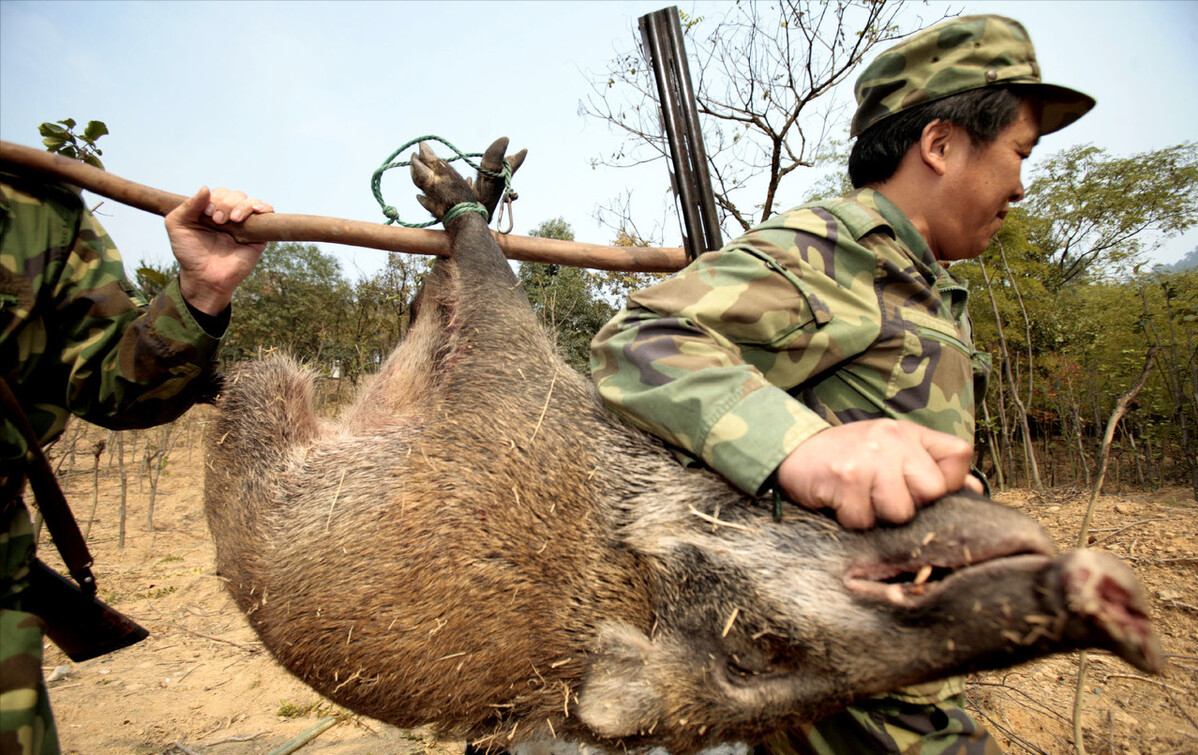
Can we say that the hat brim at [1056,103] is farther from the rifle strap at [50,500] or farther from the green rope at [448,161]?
the rifle strap at [50,500]

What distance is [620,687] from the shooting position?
1946 millimetres

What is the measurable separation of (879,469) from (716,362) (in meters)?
0.44

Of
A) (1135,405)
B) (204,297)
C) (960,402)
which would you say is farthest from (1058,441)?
(204,297)

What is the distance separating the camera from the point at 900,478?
1204 millimetres

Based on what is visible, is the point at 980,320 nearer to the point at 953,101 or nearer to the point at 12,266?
the point at 953,101

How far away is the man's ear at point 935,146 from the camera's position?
1.96m

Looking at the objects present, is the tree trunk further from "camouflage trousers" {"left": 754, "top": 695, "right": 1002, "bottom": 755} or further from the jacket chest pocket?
"camouflage trousers" {"left": 754, "top": 695, "right": 1002, "bottom": 755}

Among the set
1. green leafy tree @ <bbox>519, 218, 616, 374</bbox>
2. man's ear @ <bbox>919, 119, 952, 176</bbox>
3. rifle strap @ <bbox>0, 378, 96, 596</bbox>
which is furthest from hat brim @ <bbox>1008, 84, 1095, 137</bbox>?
green leafy tree @ <bbox>519, 218, 616, 374</bbox>

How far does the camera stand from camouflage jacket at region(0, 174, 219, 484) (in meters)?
1.66

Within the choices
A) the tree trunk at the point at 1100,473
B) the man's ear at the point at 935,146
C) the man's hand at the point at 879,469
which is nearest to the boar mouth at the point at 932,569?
the man's hand at the point at 879,469

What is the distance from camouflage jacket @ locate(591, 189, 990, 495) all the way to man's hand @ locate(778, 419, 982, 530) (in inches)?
2.6

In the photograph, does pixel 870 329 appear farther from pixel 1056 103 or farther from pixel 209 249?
pixel 209 249

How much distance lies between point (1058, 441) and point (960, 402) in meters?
25.7

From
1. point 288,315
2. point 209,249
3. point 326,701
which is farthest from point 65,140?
point 288,315
